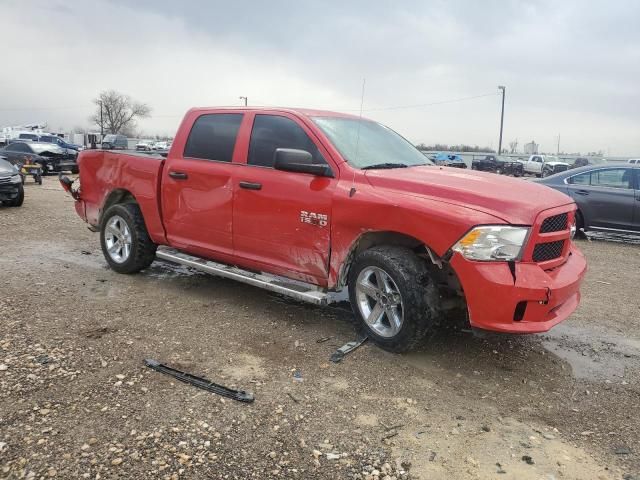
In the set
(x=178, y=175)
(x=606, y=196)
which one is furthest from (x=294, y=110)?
(x=606, y=196)

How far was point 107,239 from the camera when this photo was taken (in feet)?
20.8

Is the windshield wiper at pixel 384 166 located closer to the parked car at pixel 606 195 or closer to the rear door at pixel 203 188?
the rear door at pixel 203 188

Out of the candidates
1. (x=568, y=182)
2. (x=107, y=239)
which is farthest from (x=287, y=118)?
(x=568, y=182)

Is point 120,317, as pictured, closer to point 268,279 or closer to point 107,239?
point 268,279

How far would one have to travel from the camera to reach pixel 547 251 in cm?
381

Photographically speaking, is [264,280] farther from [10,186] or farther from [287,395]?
[10,186]

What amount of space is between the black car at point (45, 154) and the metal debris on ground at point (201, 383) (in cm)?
1837

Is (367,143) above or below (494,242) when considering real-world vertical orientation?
above

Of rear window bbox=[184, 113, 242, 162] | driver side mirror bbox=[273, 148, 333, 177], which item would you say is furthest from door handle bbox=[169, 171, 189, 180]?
driver side mirror bbox=[273, 148, 333, 177]

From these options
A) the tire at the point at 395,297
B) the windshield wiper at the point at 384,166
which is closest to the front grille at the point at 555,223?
the tire at the point at 395,297

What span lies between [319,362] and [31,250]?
5.30m

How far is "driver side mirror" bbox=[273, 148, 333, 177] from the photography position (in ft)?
13.9

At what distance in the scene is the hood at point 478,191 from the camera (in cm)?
361

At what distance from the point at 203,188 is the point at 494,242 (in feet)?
9.43
